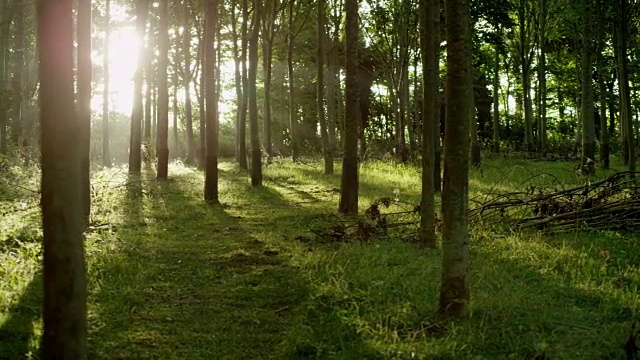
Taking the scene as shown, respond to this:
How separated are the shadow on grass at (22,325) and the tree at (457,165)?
354 centimetres

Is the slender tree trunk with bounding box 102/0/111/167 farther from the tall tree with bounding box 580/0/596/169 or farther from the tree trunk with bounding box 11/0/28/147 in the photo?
the tall tree with bounding box 580/0/596/169

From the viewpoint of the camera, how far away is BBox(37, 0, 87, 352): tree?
3543mm

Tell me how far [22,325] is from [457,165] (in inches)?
161

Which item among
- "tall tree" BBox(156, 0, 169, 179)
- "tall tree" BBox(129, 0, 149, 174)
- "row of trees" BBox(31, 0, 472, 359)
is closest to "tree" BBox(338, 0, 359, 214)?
"row of trees" BBox(31, 0, 472, 359)

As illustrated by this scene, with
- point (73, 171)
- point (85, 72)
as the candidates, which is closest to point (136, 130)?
point (85, 72)

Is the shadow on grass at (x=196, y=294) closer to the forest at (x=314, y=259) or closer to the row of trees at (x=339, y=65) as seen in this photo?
the forest at (x=314, y=259)

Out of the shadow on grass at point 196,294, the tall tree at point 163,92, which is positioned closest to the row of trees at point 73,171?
the shadow on grass at point 196,294

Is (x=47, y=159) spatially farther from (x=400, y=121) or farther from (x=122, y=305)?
(x=400, y=121)

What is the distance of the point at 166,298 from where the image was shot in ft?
20.8

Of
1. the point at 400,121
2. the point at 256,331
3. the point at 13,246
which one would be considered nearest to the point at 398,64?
the point at 400,121

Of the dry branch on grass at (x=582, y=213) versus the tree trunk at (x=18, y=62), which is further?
the tree trunk at (x=18, y=62)

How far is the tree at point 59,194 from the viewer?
354 cm

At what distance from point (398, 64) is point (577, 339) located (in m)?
23.9

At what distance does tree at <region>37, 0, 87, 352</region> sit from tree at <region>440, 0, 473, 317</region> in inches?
123
